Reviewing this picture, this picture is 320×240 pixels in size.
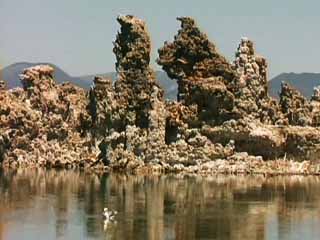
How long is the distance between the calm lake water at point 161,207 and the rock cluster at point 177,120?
575cm

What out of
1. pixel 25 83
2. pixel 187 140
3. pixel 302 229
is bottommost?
pixel 302 229

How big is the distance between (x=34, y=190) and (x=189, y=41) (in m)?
29.5

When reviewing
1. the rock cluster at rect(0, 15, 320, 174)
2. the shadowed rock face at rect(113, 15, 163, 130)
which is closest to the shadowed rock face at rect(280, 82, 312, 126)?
the rock cluster at rect(0, 15, 320, 174)

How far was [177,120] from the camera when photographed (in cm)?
Result: 8850

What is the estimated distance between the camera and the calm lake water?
4362cm

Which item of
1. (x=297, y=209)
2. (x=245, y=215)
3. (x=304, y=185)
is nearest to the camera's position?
(x=245, y=215)

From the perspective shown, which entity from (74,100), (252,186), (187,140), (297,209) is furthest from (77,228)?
(74,100)

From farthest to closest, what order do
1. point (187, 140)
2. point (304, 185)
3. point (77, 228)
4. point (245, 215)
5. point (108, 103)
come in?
1. point (108, 103)
2. point (187, 140)
3. point (304, 185)
4. point (245, 215)
5. point (77, 228)

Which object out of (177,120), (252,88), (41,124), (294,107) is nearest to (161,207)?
(177,120)

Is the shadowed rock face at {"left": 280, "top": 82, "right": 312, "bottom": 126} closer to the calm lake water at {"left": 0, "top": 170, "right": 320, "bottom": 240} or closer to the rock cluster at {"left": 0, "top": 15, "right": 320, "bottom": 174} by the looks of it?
the rock cluster at {"left": 0, "top": 15, "right": 320, "bottom": 174}

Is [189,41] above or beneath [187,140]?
above

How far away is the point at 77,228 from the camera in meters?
44.7

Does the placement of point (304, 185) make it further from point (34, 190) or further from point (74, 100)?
point (74, 100)

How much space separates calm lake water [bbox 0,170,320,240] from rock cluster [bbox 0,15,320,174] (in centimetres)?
575
